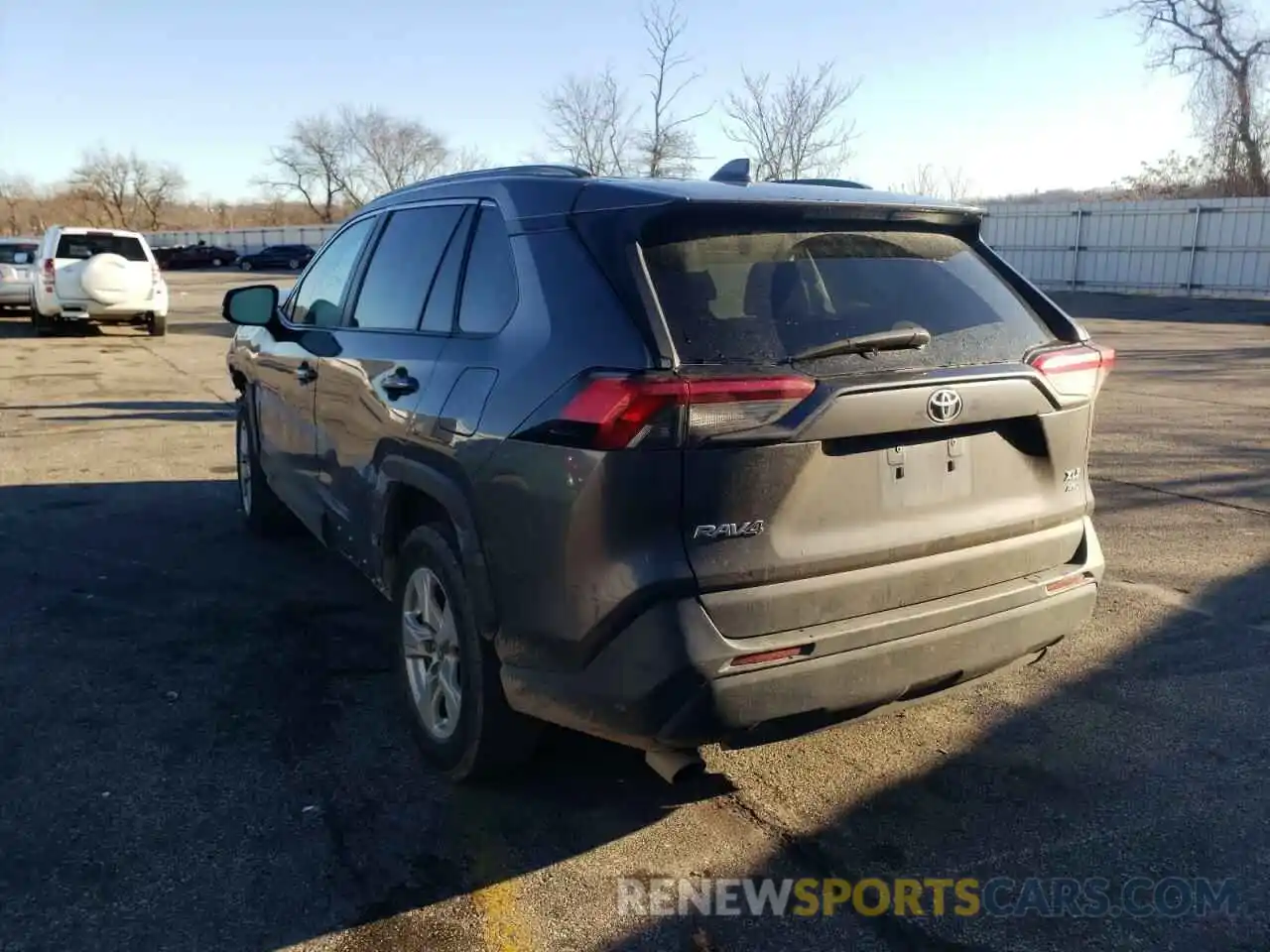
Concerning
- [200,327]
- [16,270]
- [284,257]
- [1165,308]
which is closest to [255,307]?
[200,327]

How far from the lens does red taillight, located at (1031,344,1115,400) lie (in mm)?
3100

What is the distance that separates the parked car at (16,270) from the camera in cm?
2117

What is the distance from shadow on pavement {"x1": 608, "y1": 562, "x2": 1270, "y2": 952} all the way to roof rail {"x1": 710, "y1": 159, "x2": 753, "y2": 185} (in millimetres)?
1990

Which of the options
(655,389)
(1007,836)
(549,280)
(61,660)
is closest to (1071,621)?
(1007,836)

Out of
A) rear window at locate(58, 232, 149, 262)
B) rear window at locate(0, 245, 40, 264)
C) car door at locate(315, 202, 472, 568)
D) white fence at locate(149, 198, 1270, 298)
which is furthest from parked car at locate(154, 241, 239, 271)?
car door at locate(315, 202, 472, 568)

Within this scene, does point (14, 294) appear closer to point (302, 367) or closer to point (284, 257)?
point (302, 367)

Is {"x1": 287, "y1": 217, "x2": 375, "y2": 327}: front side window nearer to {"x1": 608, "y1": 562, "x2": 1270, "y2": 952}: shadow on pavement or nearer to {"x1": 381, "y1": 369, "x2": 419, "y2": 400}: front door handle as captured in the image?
{"x1": 381, "y1": 369, "x2": 419, "y2": 400}: front door handle

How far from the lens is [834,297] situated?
9.57ft

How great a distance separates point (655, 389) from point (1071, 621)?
1.62 meters

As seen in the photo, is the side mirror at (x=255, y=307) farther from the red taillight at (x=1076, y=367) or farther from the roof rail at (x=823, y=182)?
the red taillight at (x=1076, y=367)

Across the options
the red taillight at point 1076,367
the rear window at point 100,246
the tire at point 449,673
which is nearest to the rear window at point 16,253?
the rear window at point 100,246

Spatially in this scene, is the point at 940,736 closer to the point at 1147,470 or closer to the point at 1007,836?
the point at 1007,836

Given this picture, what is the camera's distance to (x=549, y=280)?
2887 millimetres

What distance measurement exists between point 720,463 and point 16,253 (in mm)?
23527
